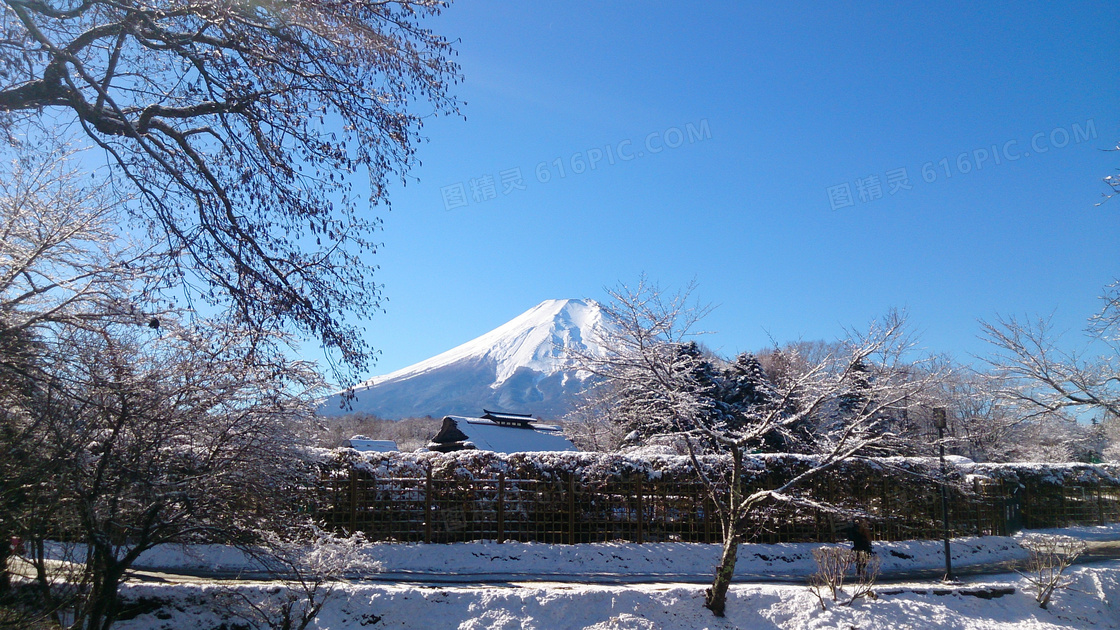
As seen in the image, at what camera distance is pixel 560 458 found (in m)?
14.0

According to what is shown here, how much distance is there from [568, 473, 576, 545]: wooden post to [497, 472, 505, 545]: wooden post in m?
1.40

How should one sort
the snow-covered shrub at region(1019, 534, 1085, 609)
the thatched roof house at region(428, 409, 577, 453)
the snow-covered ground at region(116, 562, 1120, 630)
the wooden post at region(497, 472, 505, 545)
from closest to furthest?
1. the snow-covered ground at region(116, 562, 1120, 630)
2. the snow-covered shrub at region(1019, 534, 1085, 609)
3. the wooden post at region(497, 472, 505, 545)
4. the thatched roof house at region(428, 409, 577, 453)

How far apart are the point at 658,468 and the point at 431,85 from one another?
1027 cm

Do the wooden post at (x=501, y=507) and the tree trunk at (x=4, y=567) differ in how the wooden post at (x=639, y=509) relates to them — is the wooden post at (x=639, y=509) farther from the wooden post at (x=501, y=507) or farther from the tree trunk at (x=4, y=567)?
the tree trunk at (x=4, y=567)

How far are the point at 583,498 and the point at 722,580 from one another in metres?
4.98

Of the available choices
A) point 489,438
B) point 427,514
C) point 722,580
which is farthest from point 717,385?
point 489,438

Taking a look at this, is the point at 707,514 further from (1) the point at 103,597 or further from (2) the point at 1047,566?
(1) the point at 103,597

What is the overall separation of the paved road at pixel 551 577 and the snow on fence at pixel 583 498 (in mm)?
1238

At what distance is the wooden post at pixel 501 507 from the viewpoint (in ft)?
43.7

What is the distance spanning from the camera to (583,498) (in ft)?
45.7

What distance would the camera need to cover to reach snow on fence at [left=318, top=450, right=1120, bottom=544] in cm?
1314

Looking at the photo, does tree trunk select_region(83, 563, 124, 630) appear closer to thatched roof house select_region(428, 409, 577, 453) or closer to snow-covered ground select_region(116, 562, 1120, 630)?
snow-covered ground select_region(116, 562, 1120, 630)

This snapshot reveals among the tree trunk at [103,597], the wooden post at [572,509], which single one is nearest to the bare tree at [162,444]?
the tree trunk at [103,597]

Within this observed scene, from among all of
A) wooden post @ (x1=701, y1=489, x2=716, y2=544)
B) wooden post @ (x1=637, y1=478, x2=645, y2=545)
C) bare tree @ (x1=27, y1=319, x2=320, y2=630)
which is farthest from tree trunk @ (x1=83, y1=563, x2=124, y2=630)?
wooden post @ (x1=701, y1=489, x2=716, y2=544)
